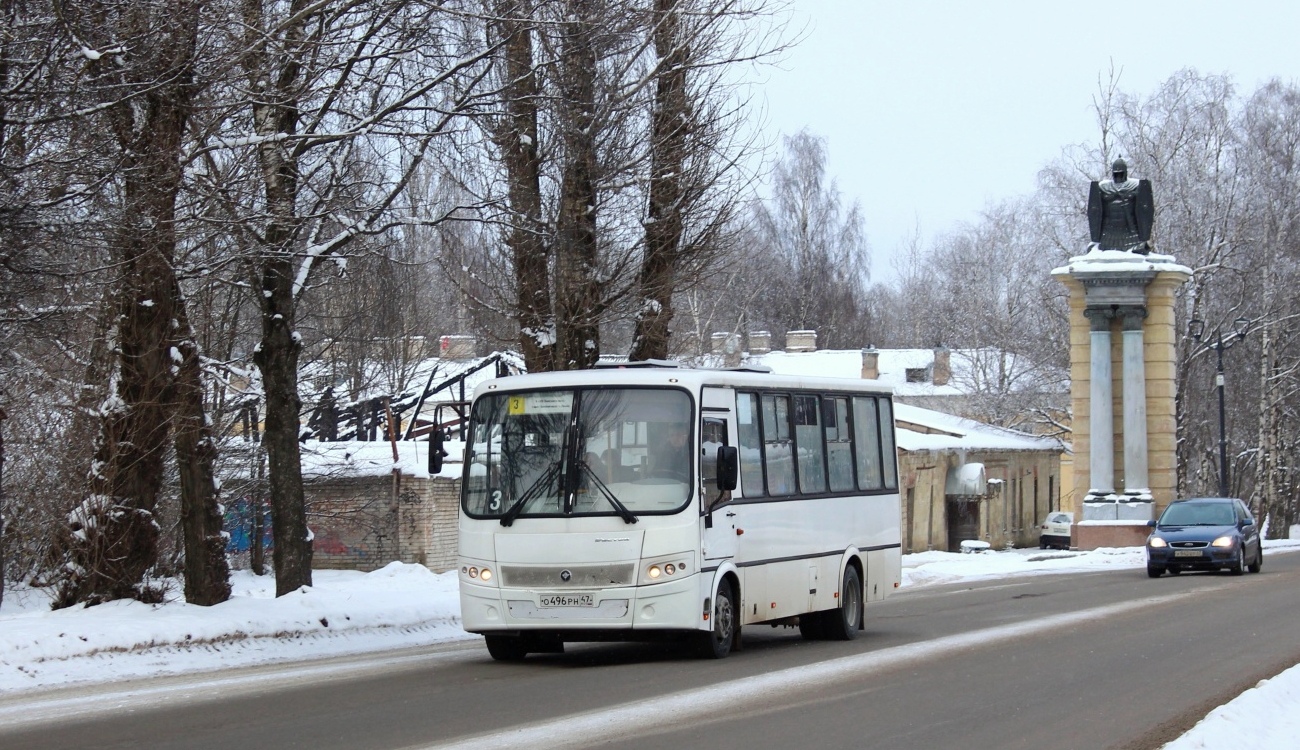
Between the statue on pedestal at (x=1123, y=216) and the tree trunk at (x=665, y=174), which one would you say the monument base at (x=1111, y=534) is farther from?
the tree trunk at (x=665, y=174)

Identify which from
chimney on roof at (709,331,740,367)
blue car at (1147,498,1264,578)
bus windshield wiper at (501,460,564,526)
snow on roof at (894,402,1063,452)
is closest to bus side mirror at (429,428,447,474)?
bus windshield wiper at (501,460,564,526)

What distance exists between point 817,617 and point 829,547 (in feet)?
2.93

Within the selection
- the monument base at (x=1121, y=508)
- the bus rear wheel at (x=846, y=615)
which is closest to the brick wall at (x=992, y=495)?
the monument base at (x=1121, y=508)

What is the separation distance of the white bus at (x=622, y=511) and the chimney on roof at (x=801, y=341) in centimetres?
6914

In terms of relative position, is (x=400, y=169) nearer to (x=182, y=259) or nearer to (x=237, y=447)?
(x=182, y=259)

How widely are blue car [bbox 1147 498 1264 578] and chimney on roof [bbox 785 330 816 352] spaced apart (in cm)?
5336

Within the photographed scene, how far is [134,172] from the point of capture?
40.4 ft

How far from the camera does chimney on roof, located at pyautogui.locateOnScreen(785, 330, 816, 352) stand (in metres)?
84.9

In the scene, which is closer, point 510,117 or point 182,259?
point 182,259

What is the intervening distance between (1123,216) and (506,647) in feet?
109

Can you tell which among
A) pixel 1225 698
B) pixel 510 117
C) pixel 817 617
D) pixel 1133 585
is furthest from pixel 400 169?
pixel 1133 585

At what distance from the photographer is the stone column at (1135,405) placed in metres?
42.8

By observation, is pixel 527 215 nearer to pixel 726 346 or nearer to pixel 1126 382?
pixel 1126 382

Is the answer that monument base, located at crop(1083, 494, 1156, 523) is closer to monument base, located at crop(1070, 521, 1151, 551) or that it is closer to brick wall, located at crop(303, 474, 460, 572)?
monument base, located at crop(1070, 521, 1151, 551)
